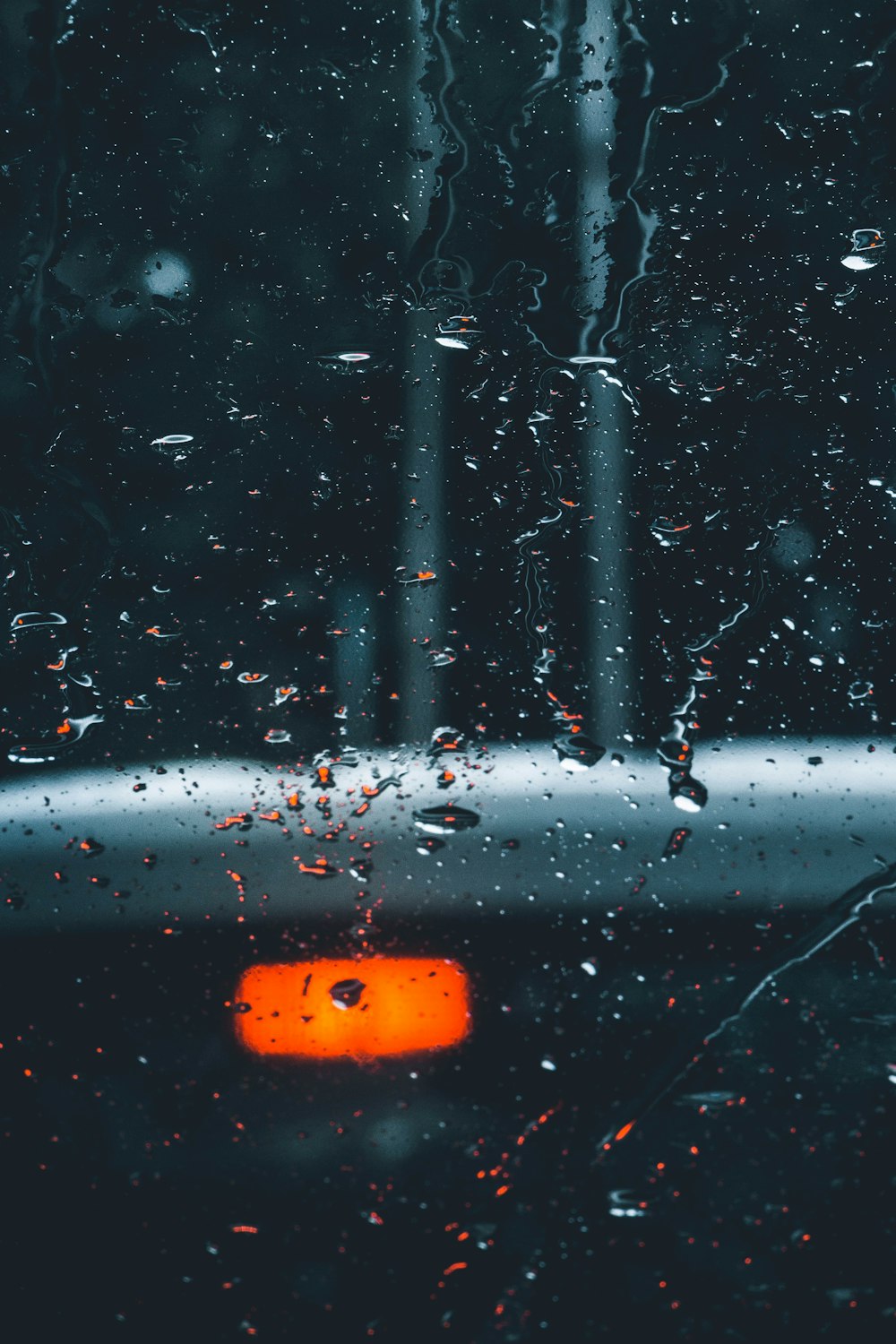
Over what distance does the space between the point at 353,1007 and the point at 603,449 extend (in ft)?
1.73

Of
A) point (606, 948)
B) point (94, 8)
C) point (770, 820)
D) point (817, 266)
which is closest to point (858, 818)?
point (770, 820)

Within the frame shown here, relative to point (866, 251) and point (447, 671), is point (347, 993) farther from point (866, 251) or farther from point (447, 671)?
point (866, 251)

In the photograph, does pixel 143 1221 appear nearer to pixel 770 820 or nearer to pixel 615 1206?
pixel 615 1206

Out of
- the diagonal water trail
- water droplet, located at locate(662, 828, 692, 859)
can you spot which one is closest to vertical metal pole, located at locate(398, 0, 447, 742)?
water droplet, located at locate(662, 828, 692, 859)

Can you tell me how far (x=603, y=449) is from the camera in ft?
3.05

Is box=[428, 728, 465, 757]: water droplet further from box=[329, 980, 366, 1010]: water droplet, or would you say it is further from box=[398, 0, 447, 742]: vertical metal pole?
box=[329, 980, 366, 1010]: water droplet

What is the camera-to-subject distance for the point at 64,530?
3.06 feet

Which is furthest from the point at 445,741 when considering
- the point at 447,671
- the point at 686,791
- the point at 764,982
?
the point at 764,982


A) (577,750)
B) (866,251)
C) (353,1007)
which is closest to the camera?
(353,1007)

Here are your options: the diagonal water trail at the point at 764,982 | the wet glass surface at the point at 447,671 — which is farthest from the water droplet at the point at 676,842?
the diagonal water trail at the point at 764,982

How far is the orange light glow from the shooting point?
719 millimetres

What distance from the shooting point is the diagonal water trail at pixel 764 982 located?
0.69 m

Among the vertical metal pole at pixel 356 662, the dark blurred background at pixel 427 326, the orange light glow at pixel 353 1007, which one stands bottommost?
the orange light glow at pixel 353 1007

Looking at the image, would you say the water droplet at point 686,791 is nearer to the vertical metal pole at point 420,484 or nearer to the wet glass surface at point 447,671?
the wet glass surface at point 447,671
